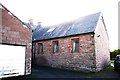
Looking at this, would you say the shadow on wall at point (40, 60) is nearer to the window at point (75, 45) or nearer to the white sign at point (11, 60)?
the window at point (75, 45)

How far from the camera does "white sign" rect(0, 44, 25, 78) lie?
1038 centimetres

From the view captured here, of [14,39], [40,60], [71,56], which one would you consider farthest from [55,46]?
[14,39]

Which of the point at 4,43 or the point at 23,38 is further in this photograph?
→ the point at 23,38

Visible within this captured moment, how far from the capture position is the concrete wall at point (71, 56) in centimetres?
1392

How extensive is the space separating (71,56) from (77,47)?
1113 millimetres

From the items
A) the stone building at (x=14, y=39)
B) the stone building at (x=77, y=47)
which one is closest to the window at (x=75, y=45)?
the stone building at (x=77, y=47)

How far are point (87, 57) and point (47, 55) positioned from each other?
5.82m

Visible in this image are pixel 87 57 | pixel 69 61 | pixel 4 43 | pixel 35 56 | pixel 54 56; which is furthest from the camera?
pixel 35 56

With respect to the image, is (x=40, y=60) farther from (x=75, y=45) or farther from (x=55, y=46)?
(x=75, y=45)

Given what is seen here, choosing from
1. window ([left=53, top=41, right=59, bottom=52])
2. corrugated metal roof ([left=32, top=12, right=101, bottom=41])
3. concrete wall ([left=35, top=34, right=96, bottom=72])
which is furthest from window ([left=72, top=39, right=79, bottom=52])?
window ([left=53, top=41, right=59, bottom=52])

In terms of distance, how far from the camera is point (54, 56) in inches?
676

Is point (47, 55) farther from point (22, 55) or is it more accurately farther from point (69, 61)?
point (22, 55)

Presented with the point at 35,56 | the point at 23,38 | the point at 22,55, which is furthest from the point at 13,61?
the point at 35,56

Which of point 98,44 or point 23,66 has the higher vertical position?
point 98,44
